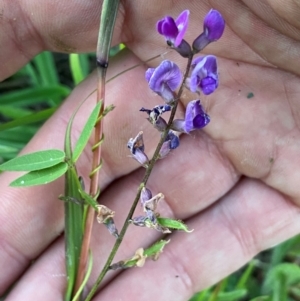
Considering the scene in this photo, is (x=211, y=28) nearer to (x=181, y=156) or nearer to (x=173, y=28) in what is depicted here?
(x=173, y=28)

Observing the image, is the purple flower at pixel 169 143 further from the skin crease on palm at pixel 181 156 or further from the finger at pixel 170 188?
the finger at pixel 170 188

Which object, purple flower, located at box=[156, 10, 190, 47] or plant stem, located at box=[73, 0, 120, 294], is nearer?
purple flower, located at box=[156, 10, 190, 47]

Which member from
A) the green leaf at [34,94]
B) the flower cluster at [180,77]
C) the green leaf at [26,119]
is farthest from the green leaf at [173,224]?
the green leaf at [34,94]

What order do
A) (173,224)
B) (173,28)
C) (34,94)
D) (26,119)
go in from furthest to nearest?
(34,94), (26,119), (173,224), (173,28)

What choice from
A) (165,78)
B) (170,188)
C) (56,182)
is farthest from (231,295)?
(165,78)

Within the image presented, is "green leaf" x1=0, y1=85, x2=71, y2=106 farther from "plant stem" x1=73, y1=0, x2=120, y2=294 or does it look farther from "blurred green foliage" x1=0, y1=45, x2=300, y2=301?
"plant stem" x1=73, y1=0, x2=120, y2=294

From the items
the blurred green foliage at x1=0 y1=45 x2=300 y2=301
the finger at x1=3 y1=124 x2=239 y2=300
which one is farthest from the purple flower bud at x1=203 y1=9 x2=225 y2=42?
the blurred green foliage at x1=0 y1=45 x2=300 y2=301
